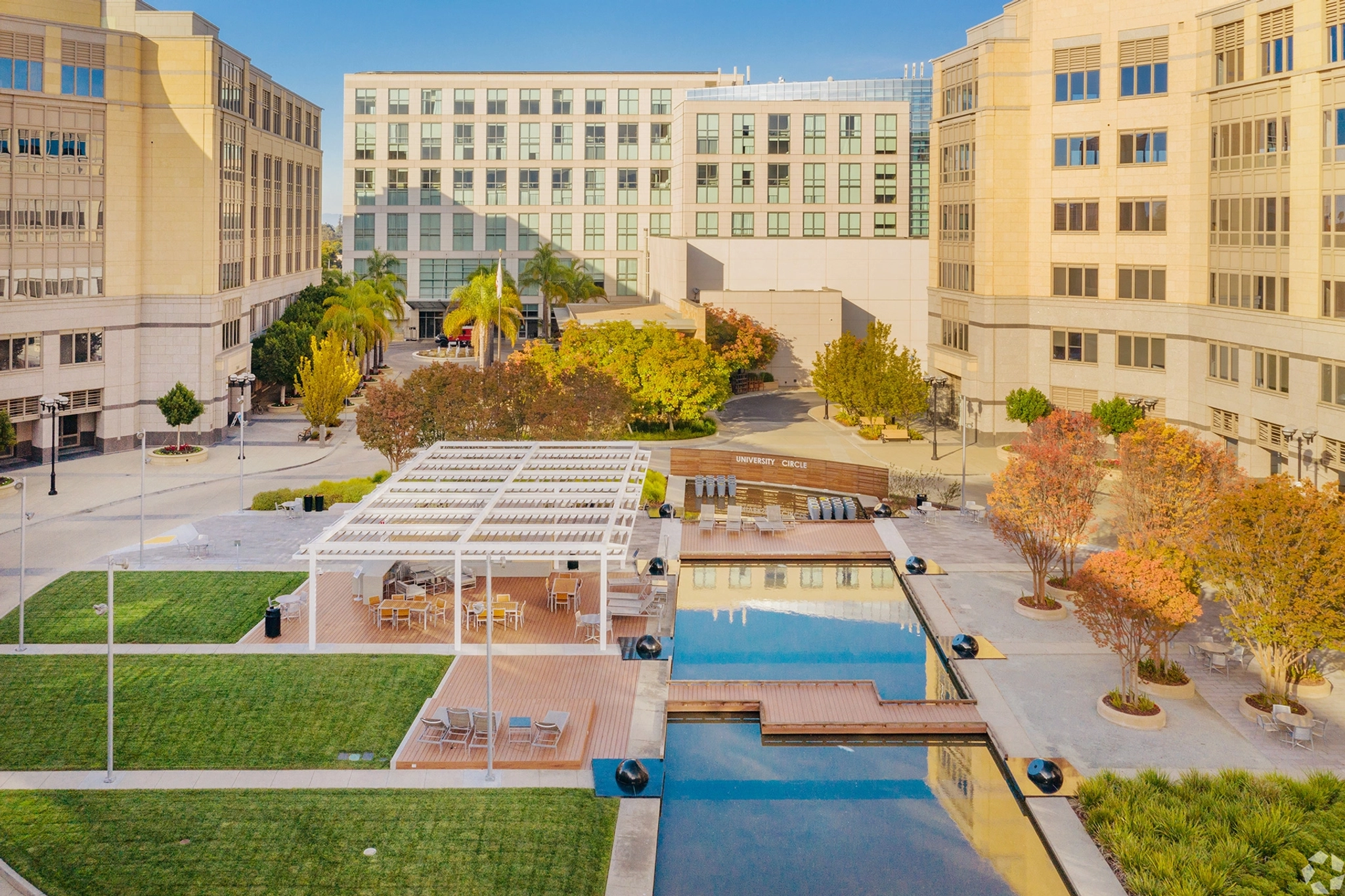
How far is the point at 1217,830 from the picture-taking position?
20031 mm

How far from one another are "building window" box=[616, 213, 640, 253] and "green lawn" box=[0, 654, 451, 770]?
86691 millimetres

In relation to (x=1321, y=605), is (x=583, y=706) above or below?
below

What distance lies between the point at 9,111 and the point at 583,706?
135ft

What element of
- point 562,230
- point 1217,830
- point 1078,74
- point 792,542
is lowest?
point 1217,830

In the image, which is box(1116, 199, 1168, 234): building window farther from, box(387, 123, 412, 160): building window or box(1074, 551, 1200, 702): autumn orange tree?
box(387, 123, 412, 160): building window

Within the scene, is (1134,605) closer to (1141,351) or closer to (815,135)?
(1141,351)

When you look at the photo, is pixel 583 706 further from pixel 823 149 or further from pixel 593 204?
pixel 593 204

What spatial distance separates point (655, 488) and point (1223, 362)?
2385 cm

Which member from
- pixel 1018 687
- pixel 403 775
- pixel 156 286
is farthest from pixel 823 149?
pixel 403 775

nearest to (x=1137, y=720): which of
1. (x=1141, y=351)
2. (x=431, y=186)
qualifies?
(x=1141, y=351)

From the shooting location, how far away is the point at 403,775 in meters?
22.8

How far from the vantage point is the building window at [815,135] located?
3546 inches

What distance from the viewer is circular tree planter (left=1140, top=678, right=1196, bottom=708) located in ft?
86.7

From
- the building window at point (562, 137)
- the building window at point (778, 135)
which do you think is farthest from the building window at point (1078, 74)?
the building window at point (562, 137)
